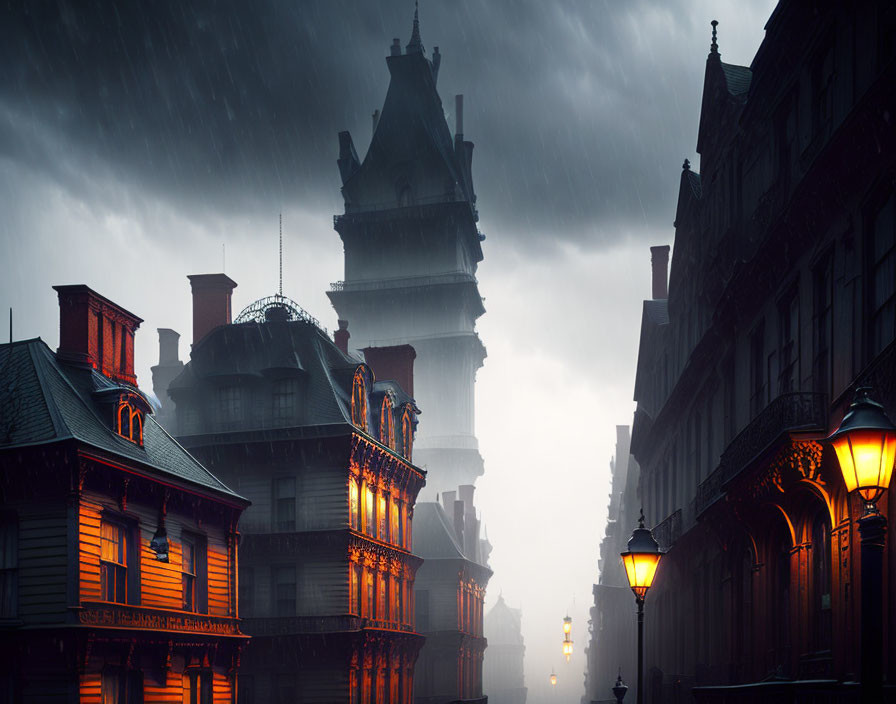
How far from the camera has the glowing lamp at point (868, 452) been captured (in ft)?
30.5

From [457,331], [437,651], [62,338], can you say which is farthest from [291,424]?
[457,331]

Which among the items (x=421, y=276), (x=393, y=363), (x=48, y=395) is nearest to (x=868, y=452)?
(x=48, y=395)

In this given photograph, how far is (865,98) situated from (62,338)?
24661 millimetres

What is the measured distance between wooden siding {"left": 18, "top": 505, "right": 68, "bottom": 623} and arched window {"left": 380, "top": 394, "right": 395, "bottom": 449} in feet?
78.5

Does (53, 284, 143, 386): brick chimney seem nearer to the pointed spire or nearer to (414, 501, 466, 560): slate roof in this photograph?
(414, 501, 466, 560): slate roof

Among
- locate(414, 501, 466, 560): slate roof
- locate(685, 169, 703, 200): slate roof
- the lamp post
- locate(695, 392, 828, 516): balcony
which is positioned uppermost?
locate(685, 169, 703, 200): slate roof

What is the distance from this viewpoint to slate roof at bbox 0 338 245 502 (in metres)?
28.9

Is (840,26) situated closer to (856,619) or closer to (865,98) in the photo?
(865,98)

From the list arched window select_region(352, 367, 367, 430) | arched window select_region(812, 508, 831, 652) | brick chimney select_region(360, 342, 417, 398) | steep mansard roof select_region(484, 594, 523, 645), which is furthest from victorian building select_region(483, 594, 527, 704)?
arched window select_region(812, 508, 831, 652)

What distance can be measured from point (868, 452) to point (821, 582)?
41.7 feet

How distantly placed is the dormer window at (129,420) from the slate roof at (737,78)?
19.0 metres

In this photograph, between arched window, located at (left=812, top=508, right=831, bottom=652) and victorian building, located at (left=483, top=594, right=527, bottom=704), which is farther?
victorian building, located at (left=483, top=594, right=527, bottom=704)

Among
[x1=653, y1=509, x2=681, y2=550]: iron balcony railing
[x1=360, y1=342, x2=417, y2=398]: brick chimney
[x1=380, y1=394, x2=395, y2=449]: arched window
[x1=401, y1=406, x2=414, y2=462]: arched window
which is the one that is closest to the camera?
[x1=653, y1=509, x2=681, y2=550]: iron balcony railing

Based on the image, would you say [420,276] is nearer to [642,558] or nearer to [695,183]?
[695,183]
